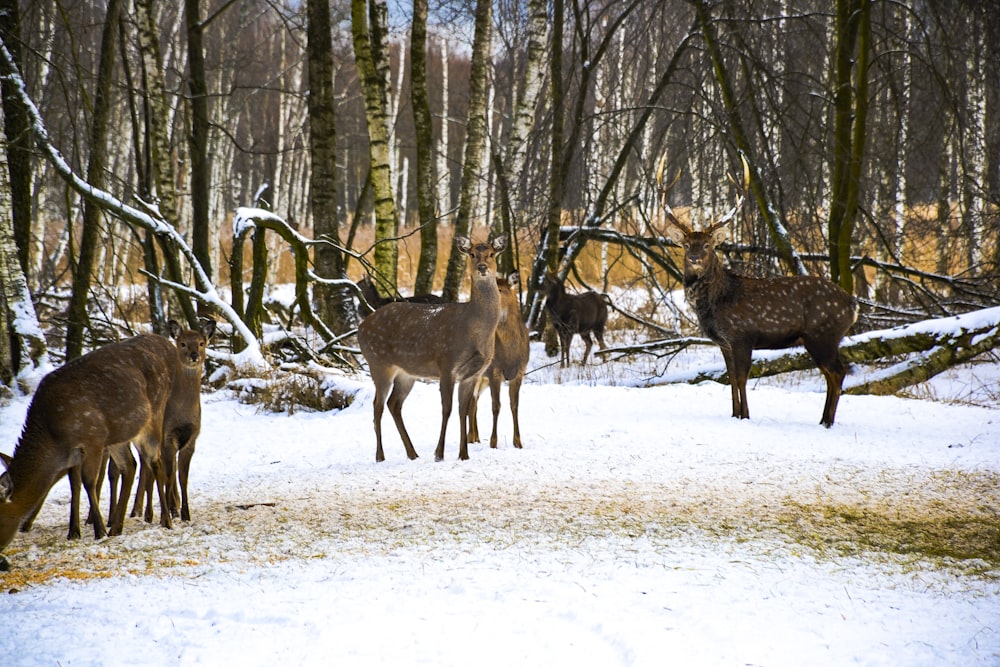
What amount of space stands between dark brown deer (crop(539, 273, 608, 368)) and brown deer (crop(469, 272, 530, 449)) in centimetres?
680

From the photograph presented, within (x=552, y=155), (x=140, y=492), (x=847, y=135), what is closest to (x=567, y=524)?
(x=140, y=492)

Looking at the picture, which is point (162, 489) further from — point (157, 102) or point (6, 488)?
point (157, 102)

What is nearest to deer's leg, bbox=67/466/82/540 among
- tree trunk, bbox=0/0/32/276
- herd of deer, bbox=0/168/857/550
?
herd of deer, bbox=0/168/857/550

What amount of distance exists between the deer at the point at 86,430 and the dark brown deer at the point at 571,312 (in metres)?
9.36

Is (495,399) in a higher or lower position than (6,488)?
higher

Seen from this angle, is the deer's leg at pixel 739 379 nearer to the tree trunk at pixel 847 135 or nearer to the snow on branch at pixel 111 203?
the tree trunk at pixel 847 135

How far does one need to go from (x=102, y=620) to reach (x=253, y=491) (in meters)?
2.31

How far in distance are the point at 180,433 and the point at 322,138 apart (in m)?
6.44

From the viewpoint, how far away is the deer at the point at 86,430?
421 cm

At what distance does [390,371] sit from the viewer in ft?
22.3

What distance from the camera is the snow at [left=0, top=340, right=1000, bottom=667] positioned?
3070 mm

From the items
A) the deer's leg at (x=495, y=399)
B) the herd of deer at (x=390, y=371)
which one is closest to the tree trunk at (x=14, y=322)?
the herd of deer at (x=390, y=371)

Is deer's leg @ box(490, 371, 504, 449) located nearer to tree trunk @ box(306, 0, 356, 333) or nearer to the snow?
the snow

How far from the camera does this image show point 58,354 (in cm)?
988
